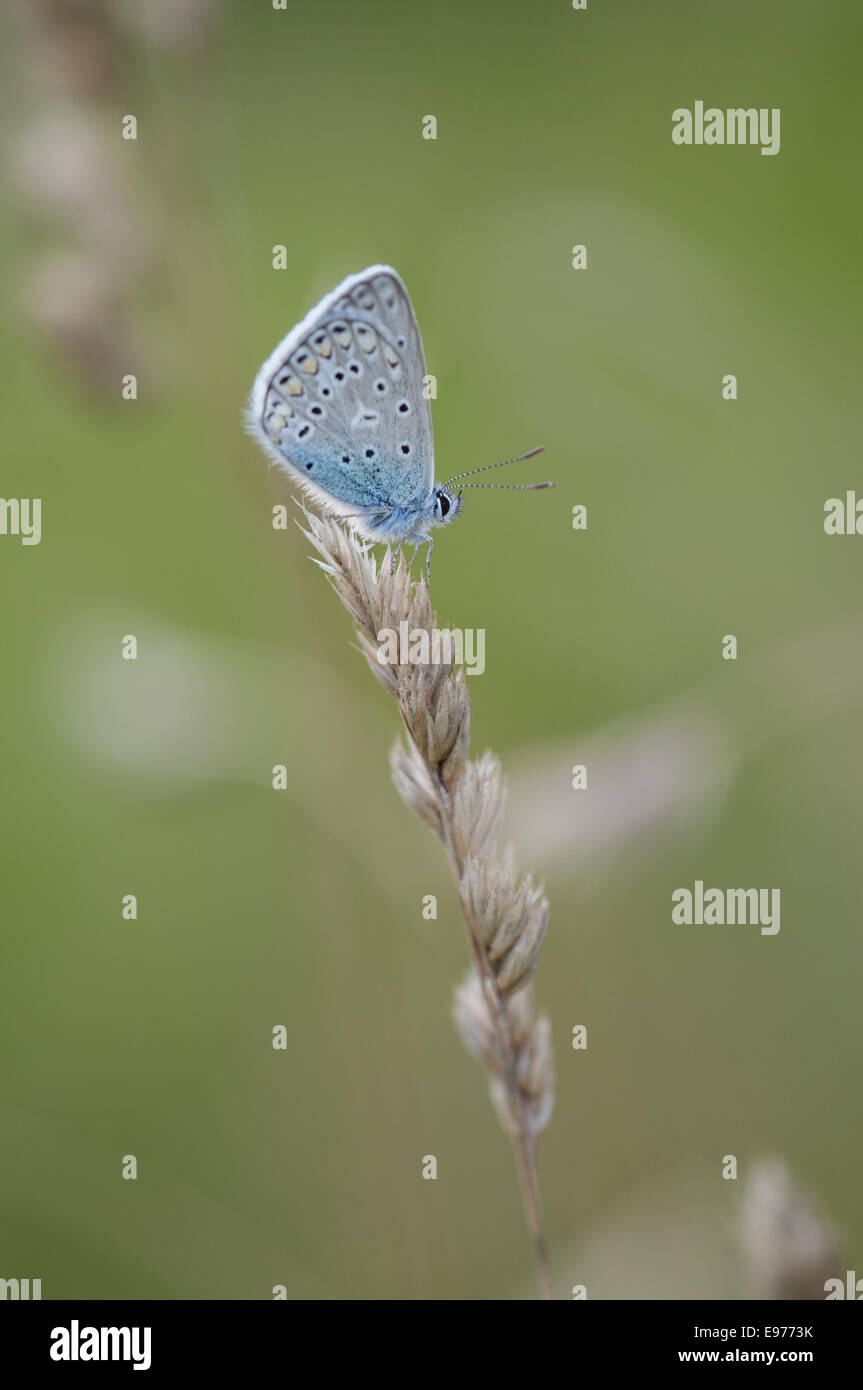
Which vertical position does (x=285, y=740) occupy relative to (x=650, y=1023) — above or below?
above

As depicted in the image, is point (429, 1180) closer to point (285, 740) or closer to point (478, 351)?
point (285, 740)
